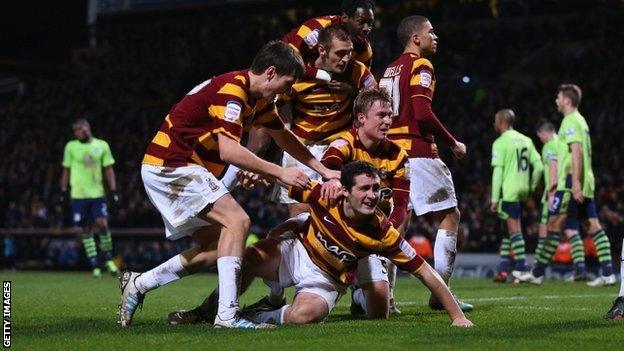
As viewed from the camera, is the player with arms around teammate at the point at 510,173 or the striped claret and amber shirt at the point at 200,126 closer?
the striped claret and amber shirt at the point at 200,126

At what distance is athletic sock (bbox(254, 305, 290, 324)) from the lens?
7.25 meters

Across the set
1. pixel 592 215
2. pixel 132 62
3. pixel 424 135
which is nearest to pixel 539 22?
pixel 132 62

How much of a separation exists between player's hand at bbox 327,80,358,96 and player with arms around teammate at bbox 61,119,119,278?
8.53 m

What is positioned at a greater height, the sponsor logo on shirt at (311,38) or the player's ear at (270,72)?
the sponsor logo on shirt at (311,38)

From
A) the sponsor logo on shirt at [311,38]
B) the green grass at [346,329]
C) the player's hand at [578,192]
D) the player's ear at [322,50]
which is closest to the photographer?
the green grass at [346,329]

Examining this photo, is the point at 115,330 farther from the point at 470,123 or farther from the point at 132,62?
the point at 132,62

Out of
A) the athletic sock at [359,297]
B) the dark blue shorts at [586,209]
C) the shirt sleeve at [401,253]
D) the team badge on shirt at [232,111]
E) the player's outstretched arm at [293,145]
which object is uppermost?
the team badge on shirt at [232,111]

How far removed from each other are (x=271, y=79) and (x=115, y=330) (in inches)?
79.8

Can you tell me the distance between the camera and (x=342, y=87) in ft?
29.4

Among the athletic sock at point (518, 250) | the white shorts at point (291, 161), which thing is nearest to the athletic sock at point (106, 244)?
the athletic sock at point (518, 250)

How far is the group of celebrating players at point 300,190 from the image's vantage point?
Result: 688 cm

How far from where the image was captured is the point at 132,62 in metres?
34.9

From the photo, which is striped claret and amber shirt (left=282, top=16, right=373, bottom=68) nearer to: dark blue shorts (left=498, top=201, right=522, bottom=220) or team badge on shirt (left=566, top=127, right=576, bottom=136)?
team badge on shirt (left=566, top=127, right=576, bottom=136)

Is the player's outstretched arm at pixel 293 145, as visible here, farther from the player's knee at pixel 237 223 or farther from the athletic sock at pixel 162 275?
the athletic sock at pixel 162 275
